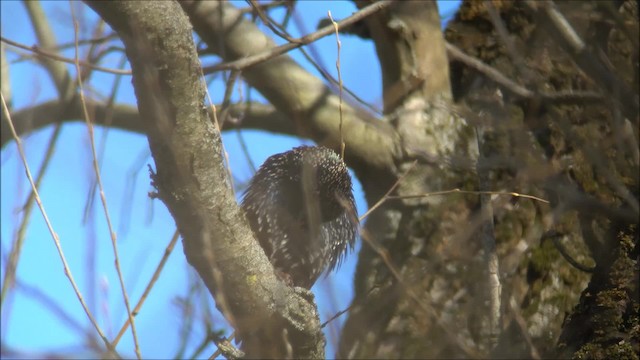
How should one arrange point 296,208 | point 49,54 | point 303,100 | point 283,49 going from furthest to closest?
1. point 303,100
2. point 283,49
3. point 296,208
4. point 49,54

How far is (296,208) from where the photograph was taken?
10.5 ft

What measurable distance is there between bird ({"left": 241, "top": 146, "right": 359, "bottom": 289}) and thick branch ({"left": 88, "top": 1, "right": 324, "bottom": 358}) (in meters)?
0.87

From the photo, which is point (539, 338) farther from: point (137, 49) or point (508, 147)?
point (137, 49)

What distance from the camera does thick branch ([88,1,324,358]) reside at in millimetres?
1894

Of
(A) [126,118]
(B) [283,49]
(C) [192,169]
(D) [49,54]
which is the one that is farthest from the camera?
(A) [126,118]

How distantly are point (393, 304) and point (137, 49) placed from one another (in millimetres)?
2061

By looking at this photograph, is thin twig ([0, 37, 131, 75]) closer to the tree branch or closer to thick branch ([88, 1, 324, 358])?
thick branch ([88, 1, 324, 358])

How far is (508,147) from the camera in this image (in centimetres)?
414

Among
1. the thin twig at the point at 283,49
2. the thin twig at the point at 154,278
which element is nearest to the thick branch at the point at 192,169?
the thin twig at the point at 154,278

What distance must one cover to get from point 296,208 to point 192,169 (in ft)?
3.97

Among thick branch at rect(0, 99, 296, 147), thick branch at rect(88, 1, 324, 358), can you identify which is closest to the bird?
thick branch at rect(88, 1, 324, 358)

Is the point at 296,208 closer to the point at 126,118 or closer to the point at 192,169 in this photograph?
the point at 192,169

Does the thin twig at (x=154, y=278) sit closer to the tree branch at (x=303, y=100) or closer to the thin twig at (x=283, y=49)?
the thin twig at (x=283, y=49)

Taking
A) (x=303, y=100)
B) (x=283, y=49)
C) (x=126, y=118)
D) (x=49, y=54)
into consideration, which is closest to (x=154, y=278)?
(x=49, y=54)
